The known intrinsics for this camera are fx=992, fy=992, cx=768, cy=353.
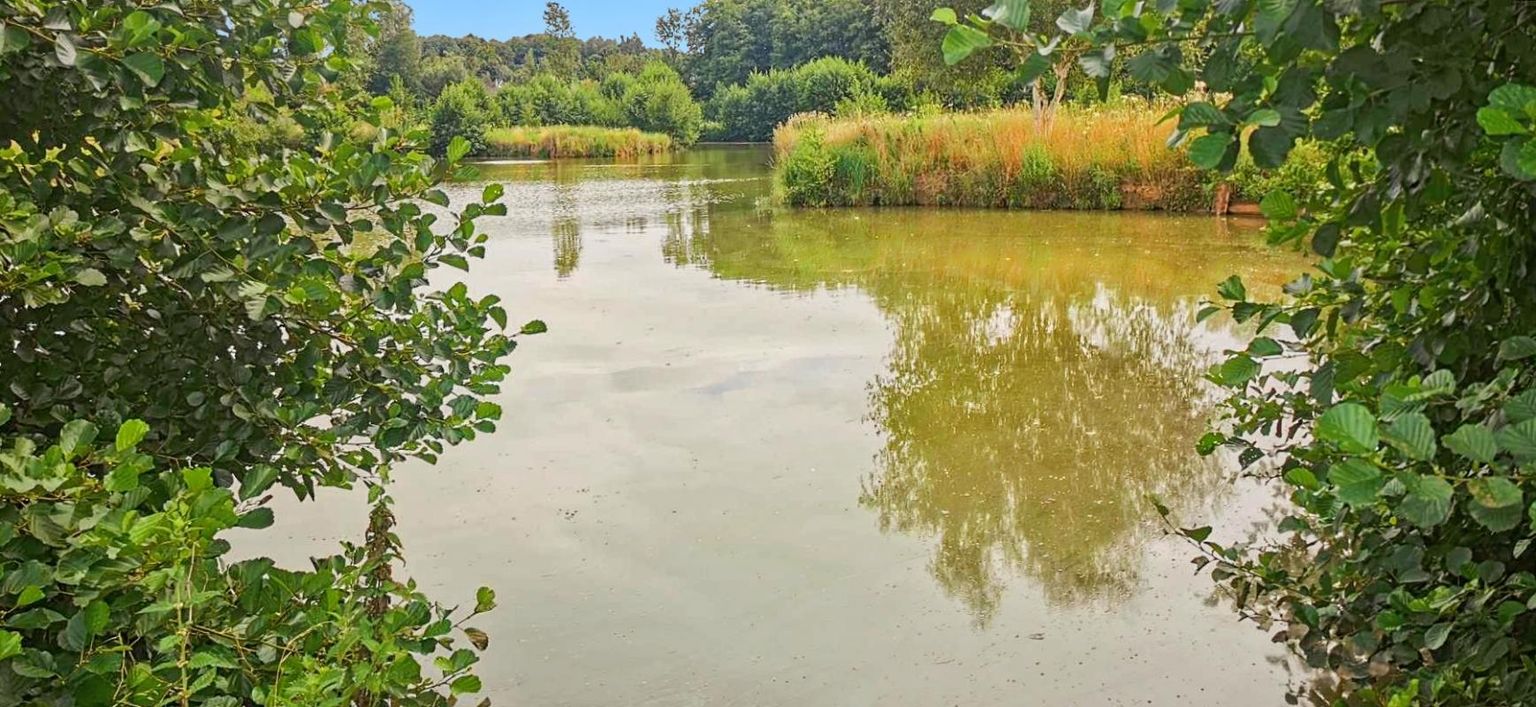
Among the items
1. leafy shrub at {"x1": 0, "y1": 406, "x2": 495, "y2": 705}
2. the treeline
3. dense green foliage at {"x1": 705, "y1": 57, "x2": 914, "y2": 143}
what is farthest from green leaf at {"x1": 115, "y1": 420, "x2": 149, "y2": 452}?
dense green foliage at {"x1": 705, "y1": 57, "x2": 914, "y2": 143}

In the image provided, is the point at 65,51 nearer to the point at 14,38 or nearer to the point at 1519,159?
the point at 14,38

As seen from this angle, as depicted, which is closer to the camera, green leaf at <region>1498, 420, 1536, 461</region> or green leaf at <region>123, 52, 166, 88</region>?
green leaf at <region>1498, 420, 1536, 461</region>

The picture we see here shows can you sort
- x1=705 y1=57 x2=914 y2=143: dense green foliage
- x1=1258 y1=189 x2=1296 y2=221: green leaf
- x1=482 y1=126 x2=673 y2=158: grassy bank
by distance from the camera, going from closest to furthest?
x1=1258 y1=189 x2=1296 y2=221: green leaf < x1=482 y1=126 x2=673 y2=158: grassy bank < x1=705 y1=57 x2=914 y2=143: dense green foliage

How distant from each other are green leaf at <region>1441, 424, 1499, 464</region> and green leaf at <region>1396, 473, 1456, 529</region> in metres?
0.03

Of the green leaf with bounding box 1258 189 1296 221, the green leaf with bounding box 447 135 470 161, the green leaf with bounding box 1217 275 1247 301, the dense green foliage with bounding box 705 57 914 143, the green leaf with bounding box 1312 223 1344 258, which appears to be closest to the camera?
the green leaf with bounding box 1312 223 1344 258

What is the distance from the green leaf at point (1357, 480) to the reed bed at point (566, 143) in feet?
104

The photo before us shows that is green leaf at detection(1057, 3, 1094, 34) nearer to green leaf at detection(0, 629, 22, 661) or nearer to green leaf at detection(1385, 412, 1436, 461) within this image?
green leaf at detection(1385, 412, 1436, 461)

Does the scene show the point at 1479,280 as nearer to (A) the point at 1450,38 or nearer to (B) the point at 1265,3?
(A) the point at 1450,38

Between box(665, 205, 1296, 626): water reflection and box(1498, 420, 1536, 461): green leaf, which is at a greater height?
box(1498, 420, 1536, 461): green leaf

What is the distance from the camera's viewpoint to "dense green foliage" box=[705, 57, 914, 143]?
3741cm

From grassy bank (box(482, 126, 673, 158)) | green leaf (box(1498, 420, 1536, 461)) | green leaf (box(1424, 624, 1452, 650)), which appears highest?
grassy bank (box(482, 126, 673, 158))

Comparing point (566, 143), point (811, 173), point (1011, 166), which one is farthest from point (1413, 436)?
point (566, 143)

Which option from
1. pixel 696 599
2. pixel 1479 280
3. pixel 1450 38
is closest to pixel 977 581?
pixel 696 599

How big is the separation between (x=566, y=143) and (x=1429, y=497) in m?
32.9
